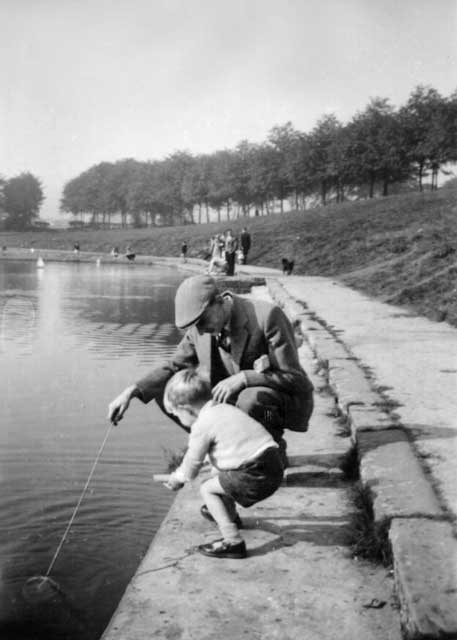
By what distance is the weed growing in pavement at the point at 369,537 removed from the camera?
10.3 feet

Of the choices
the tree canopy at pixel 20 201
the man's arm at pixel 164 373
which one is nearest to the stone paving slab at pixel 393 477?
the man's arm at pixel 164 373

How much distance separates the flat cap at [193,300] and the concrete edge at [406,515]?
3.96ft

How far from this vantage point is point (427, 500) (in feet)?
11.1

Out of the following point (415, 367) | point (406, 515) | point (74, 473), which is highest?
point (406, 515)

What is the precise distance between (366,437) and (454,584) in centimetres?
198

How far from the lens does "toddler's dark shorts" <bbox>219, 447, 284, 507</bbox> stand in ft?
11.2

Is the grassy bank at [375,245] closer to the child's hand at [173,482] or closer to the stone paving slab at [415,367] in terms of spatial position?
the stone paving slab at [415,367]

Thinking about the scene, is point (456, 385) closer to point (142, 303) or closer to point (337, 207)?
point (142, 303)

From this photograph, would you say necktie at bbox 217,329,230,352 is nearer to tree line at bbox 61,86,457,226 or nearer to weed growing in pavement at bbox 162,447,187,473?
weed growing in pavement at bbox 162,447,187,473

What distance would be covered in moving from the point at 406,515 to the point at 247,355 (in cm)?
119

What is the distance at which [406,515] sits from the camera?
320 centimetres

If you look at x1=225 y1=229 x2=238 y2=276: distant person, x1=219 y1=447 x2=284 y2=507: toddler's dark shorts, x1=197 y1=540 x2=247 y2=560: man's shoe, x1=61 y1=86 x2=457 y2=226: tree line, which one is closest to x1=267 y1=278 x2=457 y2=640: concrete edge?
x1=219 y1=447 x2=284 y2=507: toddler's dark shorts

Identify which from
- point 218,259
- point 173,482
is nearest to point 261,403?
point 173,482

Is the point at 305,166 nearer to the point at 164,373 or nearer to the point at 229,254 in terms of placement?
the point at 229,254
